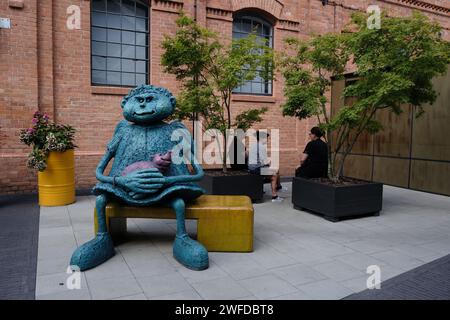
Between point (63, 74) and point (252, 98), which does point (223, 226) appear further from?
point (252, 98)

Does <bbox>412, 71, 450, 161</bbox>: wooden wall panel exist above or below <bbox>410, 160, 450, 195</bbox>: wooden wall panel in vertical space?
above

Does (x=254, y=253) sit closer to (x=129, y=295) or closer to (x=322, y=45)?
(x=129, y=295)

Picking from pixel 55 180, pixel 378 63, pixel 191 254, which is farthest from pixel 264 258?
pixel 55 180

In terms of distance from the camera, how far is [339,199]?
21.2 feet

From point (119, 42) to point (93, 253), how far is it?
266 inches

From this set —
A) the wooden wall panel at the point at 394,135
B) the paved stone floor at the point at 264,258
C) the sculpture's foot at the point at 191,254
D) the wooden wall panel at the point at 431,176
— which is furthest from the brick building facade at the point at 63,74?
the sculpture's foot at the point at 191,254

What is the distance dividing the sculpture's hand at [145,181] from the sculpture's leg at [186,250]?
328 millimetres

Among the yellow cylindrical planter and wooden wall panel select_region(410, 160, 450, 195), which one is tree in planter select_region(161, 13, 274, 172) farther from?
wooden wall panel select_region(410, 160, 450, 195)

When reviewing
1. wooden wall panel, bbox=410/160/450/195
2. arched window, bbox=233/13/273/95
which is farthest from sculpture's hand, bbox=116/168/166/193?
wooden wall panel, bbox=410/160/450/195

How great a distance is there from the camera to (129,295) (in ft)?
11.5

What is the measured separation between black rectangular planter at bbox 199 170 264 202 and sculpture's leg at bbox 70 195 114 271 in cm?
319

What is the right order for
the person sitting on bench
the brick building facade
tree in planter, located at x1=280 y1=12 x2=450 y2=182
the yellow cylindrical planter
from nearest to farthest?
tree in planter, located at x1=280 y1=12 x2=450 y2=182
the yellow cylindrical planter
the brick building facade
the person sitting on bench

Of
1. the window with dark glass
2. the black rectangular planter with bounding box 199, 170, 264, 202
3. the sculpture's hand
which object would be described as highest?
the window with dark glass

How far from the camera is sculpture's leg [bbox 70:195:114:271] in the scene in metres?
4.05
